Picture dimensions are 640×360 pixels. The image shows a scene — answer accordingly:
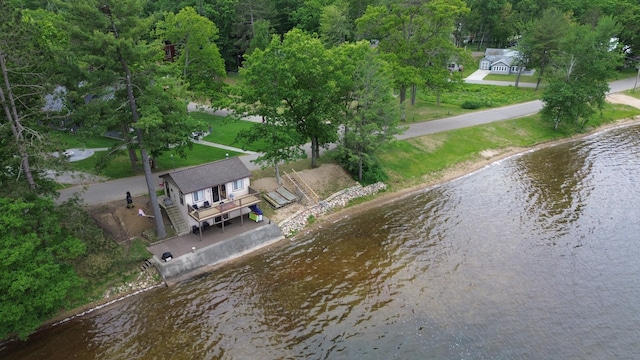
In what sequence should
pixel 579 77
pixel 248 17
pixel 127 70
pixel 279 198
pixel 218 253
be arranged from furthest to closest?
pixel 248 17, pixel 579 77, pixel 279 198, pixel 218 253, pixel 127 70

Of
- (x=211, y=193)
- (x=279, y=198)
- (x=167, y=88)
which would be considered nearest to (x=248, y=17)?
(x=167, y=88)

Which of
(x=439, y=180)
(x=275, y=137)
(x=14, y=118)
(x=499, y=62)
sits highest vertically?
(x=14, y=118)

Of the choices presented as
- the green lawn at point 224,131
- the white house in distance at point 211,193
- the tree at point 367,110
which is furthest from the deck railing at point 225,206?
the green lawn at point 224,131

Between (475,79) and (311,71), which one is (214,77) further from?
(475,79)

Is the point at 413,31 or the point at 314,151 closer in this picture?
the point at 314,151

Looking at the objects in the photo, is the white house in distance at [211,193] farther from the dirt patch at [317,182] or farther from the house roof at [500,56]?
the house roof at [500,56]

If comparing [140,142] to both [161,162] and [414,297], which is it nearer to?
[161,162]
